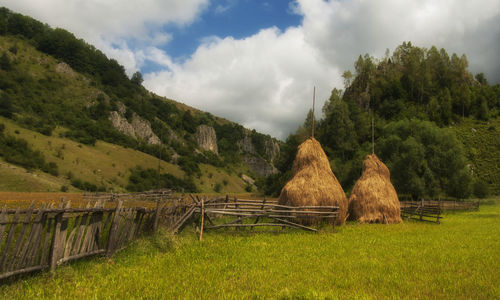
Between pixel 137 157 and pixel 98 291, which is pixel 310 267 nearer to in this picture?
pixel 98 291

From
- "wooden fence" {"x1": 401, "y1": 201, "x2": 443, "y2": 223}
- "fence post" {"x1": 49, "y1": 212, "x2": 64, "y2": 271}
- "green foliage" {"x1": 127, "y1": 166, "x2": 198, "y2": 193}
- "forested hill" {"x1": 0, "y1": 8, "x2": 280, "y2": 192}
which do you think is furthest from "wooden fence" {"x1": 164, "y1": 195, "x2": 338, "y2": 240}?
"green foliage" {"x1": 127, "y1": 166, "x2": 198, "y2": 193}

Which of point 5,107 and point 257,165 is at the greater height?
point 5,107

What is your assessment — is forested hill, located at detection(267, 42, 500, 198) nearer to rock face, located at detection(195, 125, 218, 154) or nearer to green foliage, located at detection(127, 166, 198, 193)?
green foliage, located at detection(127, 166, 198, 193)

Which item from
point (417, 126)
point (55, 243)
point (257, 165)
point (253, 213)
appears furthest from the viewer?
point (257, 165)

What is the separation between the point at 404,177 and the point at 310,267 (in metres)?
33.0

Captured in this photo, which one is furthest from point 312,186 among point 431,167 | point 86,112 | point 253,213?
point 86,112

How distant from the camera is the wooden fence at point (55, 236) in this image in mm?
4832

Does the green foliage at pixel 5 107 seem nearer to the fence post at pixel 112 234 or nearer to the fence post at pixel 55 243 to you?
the fence post at pixel 112 234

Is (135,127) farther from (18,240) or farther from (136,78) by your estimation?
(18,240)

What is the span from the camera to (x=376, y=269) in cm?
669

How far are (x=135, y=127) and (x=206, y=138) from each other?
3820cm

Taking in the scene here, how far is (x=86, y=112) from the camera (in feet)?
253

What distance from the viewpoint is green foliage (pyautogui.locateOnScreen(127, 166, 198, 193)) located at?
5769cm

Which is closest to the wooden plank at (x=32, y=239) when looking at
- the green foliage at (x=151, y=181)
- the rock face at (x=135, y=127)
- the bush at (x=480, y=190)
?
the green foliage at (x=151, y=181)
